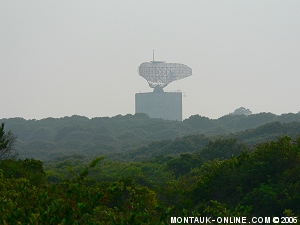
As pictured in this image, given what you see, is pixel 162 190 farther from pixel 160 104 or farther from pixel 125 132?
pixel 160 104

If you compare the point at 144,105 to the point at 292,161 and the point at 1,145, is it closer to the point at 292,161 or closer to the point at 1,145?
the point at 1,145

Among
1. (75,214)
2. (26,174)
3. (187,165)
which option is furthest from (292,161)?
(187,165)

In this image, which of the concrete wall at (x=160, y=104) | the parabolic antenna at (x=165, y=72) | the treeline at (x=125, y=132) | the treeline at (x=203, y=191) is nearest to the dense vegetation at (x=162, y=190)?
the treeline at (x=203, y=191)

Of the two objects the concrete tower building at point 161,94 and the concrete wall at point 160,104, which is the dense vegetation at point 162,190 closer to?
the concrete tower building at point 161,94

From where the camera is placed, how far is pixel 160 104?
145m

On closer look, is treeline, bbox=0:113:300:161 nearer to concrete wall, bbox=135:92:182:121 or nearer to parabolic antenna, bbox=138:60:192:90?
concrete wall, bbox=135:92:182:121

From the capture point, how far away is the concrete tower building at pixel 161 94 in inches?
5340

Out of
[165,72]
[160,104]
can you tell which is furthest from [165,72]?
[160,104]

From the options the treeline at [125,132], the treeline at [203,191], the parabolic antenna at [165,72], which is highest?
the parabolic antenna at [165,72]

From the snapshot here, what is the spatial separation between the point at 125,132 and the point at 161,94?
77.2 ft

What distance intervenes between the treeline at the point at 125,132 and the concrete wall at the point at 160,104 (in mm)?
4750

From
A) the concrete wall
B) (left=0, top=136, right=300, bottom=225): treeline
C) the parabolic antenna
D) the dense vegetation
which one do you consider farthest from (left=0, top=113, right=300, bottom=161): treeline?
(left=0, top=136, right=300, bottom=225): treeline

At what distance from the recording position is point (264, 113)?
12294 centimetres

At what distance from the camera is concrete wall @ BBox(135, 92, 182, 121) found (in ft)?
462
